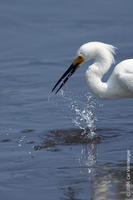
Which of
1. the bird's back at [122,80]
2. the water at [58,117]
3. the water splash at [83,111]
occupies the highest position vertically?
the bird's back at [122,80]

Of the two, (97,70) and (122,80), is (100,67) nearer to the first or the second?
(97,70)

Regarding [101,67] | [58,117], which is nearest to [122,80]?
[101,67]

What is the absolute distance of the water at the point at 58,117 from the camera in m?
7.27

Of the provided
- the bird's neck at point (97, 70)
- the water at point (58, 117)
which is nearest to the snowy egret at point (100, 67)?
the bird's neck at point (97, 70)

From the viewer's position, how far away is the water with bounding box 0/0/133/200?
7.27 metres

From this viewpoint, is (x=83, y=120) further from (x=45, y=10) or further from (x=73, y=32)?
(x=45, y=10)

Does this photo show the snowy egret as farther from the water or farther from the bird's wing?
the water

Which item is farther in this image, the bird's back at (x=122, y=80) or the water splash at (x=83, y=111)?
the water splash at (x=83, y=111)

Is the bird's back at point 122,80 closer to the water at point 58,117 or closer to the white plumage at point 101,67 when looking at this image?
the white plumage at point 101,67

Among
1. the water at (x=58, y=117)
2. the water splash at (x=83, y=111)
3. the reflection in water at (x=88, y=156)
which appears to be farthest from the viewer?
the water splash at (x=83, y=111)

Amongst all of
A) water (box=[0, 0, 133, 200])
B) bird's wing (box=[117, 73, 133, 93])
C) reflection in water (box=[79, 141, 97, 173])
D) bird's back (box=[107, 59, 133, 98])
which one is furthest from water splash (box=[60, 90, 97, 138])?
bird's wing (box=[117, 73, 133, 93])

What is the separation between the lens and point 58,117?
9.94 m

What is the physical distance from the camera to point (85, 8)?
17859mm

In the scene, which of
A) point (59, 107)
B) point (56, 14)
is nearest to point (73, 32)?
point (56, 14)
